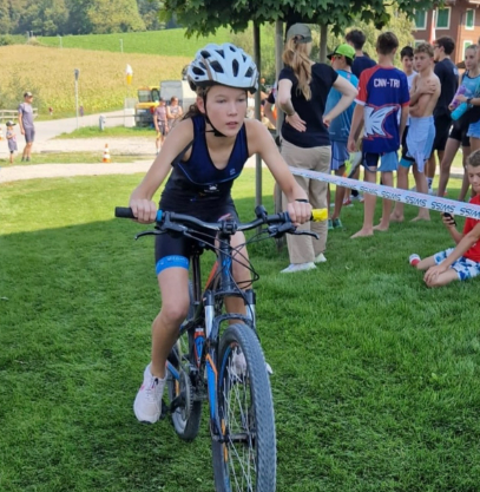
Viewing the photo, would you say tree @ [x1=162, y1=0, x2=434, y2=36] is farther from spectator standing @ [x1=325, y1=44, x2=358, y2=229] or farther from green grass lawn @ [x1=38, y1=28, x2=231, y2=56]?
green grass lawn @ [x1=38, y1=28, x2=231, y2=56]

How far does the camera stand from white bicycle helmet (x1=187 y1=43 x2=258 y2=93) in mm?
2965

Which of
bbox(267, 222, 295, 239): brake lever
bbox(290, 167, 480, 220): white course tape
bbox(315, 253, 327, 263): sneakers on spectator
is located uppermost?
bbox(267, 222, 295, 239): brake lever

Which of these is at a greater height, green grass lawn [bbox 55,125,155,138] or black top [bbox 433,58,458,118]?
black top [bbox 433,58,458,118]

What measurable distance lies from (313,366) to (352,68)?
20.0 feet

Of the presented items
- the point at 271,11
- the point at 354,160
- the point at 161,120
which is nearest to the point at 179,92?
the point at 161,120

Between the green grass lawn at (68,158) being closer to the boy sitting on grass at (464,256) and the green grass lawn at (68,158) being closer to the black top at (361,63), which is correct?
the black top at (361,63)

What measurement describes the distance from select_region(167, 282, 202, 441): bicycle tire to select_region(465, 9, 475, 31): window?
58226mm

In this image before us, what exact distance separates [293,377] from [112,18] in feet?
406

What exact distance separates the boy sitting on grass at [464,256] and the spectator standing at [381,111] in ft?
6.96

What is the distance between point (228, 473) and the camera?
2.84m

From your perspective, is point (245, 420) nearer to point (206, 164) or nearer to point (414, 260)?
point (206, 164)

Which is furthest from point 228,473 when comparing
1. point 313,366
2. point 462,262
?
point 462,262

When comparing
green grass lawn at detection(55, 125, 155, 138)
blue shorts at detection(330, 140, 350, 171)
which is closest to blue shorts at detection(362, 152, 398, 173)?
blue shorts at detection(330, 140, 350, 171)

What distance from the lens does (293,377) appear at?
13.8ft
